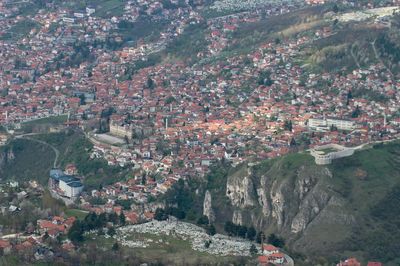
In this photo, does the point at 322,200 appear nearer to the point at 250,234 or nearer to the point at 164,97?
the point at 250,234

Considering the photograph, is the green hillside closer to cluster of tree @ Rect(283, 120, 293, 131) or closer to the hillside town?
the hillside town

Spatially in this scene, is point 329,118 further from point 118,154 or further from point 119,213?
point 119,213

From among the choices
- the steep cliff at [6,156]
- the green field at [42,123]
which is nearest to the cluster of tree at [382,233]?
the steep cliff at [6,156]

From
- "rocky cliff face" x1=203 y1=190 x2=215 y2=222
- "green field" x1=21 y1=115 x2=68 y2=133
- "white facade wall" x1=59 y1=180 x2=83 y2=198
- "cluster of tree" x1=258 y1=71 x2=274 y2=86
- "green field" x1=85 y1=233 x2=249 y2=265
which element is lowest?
"green field" x1=21 y1=115 x2=68 y2=133

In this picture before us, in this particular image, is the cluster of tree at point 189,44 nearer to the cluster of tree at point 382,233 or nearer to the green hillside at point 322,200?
the green hillside at point 322,200

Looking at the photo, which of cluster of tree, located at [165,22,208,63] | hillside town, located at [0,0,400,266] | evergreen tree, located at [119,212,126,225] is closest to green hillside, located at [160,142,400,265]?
hillside town, located at [0,0,400,266]

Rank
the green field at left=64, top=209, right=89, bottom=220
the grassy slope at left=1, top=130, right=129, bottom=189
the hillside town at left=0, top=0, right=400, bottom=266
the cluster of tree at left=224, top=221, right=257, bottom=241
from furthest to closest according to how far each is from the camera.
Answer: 1. the grassy slope at left=1, top=130, right=129, bottom=189
2. the hillside town at left=0, top=0, right=400, bottom=266
3. the green field at left=64, top=209, right=89, bottom=220
4. the cluster of tree at left=224, top=221, right=257, bottom=241

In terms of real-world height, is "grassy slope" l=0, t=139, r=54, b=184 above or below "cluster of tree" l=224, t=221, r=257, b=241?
below
